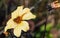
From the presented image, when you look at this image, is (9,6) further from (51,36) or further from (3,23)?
(51,36)

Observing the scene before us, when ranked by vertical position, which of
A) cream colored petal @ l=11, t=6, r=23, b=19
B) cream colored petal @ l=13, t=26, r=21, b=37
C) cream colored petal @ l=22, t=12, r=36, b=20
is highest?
cream colored petal @ l=11, t=6, r=23, b=19

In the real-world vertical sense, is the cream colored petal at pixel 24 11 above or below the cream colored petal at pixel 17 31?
above

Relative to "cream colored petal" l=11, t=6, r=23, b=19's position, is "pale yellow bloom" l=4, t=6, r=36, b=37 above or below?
below

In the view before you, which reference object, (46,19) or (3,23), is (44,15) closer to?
(46,19)

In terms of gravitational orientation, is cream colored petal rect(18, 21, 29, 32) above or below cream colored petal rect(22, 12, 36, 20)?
below

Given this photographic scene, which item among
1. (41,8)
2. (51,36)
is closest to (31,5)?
(41,8)

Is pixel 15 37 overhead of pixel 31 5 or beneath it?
beneath

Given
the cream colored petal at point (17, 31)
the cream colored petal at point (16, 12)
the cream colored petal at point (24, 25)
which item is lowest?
the cream colored petal at point (17, 31)
